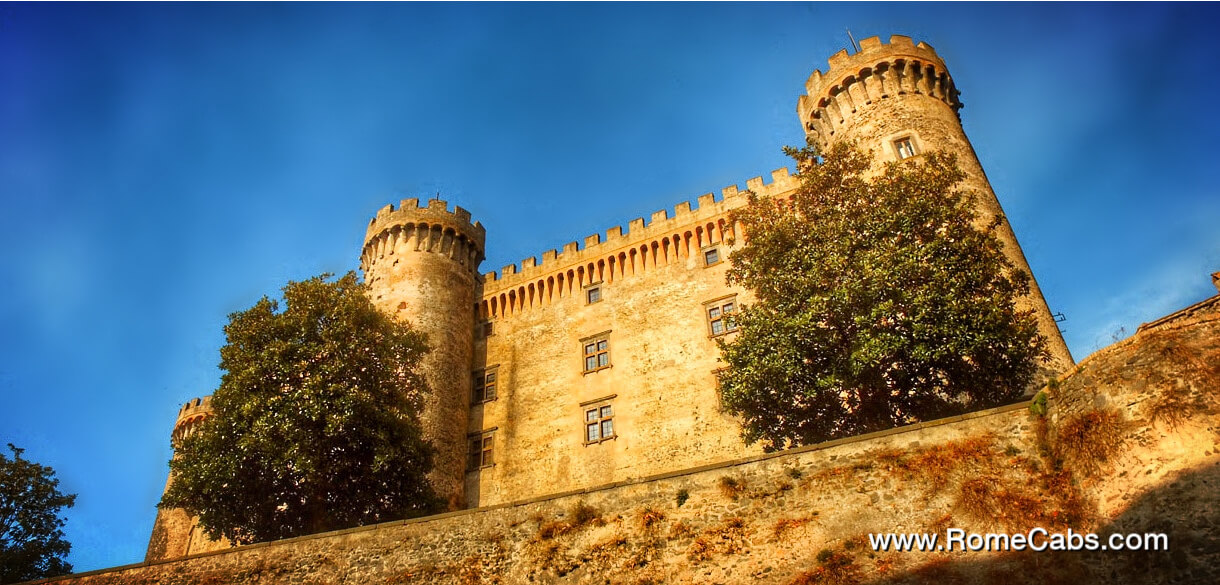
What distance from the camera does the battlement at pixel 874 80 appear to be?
27.9 m

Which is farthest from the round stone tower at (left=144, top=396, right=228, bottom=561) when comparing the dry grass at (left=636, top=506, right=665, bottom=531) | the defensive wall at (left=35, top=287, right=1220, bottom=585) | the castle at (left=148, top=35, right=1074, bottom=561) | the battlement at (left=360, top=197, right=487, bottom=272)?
the dry grass at (left=636, top=506, right=665, bottom=531)

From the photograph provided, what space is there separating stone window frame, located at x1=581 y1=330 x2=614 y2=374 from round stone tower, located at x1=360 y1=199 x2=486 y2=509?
5417 millimetres

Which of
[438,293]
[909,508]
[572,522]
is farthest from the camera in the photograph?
[438,293]

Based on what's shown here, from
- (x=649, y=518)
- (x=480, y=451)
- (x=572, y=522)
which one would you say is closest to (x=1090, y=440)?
(x=649, y=518)

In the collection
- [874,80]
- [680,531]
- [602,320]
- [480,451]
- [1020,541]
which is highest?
[874,80]

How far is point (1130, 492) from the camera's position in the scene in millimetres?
11070

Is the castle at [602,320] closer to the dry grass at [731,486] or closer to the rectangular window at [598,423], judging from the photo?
the rectangular window at [598,423]

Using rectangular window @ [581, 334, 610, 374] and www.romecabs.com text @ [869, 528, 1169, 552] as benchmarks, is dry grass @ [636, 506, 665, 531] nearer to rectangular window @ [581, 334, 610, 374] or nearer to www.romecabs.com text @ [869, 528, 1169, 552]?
www.romecabs.com text @ [869, 528, 1169, 552]

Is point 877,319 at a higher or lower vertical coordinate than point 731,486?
higher

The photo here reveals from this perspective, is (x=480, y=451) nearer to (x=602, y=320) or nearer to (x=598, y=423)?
(x=598, y=423)

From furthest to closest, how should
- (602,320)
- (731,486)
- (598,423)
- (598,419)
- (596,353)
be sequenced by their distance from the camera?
1. (602,320)
2. (596,353)
3. (598,419)
4. (598,423)
5. (731,486)

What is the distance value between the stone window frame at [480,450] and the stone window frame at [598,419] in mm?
3940

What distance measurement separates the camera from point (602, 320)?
30.5 m

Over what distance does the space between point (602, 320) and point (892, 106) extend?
1410 cm
